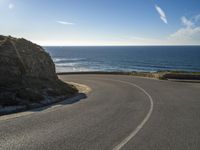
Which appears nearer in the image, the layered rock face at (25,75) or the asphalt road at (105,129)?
the asphalt road at (105,129)

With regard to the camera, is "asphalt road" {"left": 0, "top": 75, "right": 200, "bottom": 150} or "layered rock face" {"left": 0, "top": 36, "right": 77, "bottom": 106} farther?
"layered rock face" {"left": 0, "top": 36, "right": 77, "bottom": 106}

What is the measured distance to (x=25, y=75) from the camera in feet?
65.1

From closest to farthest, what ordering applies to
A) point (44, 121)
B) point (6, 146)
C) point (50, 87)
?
point (6, 146) < point (44, 121) < point (50, 87)

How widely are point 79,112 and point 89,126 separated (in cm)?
288

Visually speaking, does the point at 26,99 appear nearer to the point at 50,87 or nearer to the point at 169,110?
the point at 50,87

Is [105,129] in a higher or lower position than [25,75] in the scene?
lower

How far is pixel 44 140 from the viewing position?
28.0 ft

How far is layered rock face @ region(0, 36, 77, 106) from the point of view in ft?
52.6

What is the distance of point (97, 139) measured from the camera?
8.66 m

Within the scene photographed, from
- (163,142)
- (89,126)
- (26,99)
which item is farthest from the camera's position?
(26,99)

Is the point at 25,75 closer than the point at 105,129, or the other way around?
the point at 105,129

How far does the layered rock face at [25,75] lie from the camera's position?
16.0 meters

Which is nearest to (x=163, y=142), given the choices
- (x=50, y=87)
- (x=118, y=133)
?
(x=118, y=133)

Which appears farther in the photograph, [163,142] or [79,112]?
[79,112]
